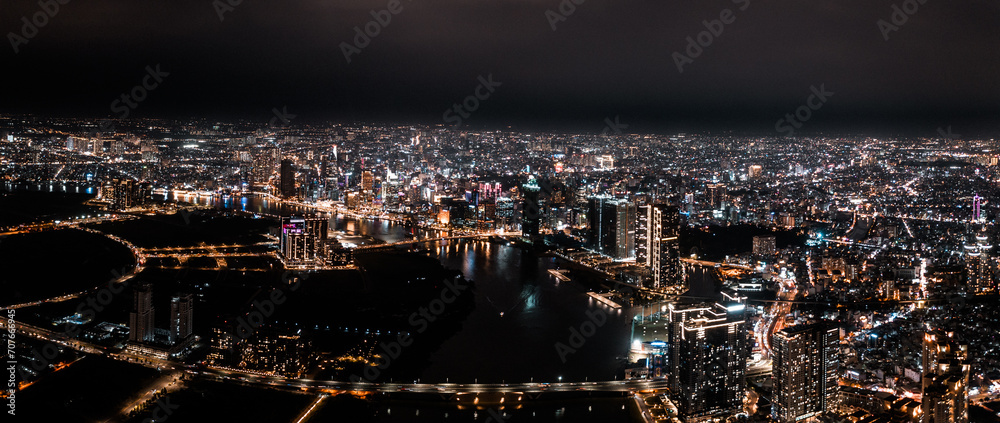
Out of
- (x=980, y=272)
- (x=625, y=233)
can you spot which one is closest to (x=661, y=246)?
(x=625, y=233)

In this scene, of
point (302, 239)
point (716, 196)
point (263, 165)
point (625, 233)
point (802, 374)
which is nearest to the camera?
point (802, 374)

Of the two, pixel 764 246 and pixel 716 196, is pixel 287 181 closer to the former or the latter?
pixel 716 196

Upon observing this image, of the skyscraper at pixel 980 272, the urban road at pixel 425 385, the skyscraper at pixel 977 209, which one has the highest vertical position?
the skyscraper at pixel 977 209

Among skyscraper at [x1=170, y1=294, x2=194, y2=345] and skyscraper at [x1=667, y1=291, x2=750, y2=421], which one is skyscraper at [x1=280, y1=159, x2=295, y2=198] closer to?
skyscraper at [x1=170, y1=294, x2=194, y2=345]

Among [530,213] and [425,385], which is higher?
[530,213]

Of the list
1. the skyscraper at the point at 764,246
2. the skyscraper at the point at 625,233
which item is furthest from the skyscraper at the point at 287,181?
the skyscraper at the point at 764,246

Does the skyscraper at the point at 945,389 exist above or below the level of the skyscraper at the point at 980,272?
below

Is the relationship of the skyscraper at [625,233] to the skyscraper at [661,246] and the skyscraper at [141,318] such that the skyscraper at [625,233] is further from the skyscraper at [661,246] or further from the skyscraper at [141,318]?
the skyscraper at [141,318]
